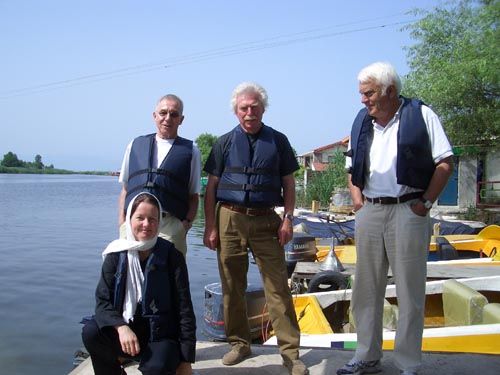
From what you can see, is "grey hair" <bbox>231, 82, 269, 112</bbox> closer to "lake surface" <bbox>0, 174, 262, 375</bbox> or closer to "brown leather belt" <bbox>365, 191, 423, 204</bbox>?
"brown leather belt" <bbox>365, 191, 423, 204</bbox>

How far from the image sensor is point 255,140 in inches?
133

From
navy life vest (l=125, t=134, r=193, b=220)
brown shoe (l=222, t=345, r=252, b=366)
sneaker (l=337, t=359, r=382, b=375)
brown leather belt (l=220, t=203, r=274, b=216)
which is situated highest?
navy life vest (l=125, t=134, r=193, b=220)

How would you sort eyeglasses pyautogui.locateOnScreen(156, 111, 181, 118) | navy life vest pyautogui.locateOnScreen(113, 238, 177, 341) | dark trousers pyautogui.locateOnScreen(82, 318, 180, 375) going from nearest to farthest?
dark trousers pyautogui.locateOnScreen(82, 318, 180, 375), navy life vest pyautogui.locateOnScreen(113, 238, 177, 341), eyeglasses pyautogui.locateOnScreen(156, 111, 181, 118)

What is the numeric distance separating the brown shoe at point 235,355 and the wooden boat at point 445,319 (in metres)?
1.23

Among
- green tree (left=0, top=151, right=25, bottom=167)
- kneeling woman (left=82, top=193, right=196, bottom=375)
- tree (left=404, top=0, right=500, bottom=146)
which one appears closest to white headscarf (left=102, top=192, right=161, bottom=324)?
kneeling woman (left=82, top=193, right=196, bottom=375)

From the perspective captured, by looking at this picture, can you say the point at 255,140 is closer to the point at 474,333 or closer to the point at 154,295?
the point at 154,295

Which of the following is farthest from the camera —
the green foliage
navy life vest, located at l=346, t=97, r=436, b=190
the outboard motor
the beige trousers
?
the green foliage

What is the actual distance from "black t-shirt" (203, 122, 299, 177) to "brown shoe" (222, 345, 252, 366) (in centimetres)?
118

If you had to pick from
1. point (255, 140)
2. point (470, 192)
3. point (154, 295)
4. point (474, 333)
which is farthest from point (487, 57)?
point (154, 295)

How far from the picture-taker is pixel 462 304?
4605 mm

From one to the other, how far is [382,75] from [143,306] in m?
1.82

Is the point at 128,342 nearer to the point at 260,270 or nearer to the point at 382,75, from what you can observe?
the point at 260,270

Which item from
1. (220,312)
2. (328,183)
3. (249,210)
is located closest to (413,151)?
(249,210)

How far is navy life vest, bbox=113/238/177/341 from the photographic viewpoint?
262 centimetres
